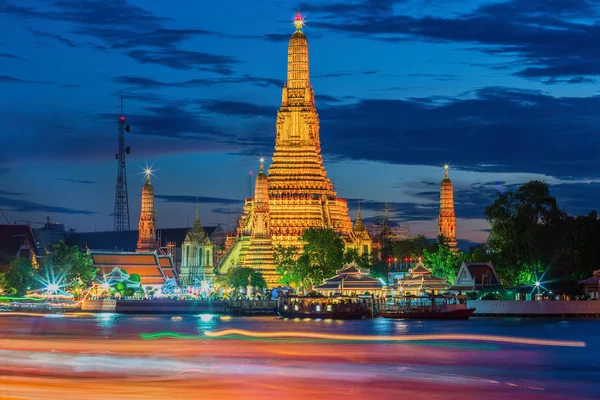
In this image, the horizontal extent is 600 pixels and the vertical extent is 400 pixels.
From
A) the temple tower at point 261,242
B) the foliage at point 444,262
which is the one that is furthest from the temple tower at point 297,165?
the foliage at point 444,262

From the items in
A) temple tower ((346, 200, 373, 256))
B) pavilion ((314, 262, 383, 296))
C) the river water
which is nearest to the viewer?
the river water

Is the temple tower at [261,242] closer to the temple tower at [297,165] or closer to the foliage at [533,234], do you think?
the temple tower at [297,165]

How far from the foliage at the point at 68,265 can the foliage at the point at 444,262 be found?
33.7 meters

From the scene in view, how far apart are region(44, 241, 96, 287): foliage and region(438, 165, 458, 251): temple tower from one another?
1742 inches

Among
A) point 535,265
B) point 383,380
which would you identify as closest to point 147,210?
point 535,265

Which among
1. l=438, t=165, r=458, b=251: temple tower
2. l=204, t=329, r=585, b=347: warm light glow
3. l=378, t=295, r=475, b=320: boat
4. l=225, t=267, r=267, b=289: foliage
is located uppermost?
l=438, t=165, r=458, b=251: temple tower

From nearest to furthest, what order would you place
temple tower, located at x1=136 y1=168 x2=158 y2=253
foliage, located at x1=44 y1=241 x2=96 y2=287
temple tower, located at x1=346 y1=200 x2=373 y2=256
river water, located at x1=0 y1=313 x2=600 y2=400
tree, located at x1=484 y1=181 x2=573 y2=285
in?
river water, located at x1=0 y1=313 x2=600 y2=400 → tree, located at x1=484 y1=181 x2=573 y2=285 → foliage, located at x1=44 y1=241 x2=96 y2=287 → temple tower, located at x1=346 y1=200 x2=373 y2=256 → temple tower, located at x1=136 y1=168 x2=158 y2=253

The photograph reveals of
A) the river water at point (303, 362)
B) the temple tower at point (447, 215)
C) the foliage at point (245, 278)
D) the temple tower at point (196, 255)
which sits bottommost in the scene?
the river water at point (303, 362)

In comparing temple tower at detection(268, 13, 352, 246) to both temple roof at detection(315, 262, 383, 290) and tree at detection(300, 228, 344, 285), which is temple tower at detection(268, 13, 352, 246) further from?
temple roof at detection(315, 262, 383, 290)

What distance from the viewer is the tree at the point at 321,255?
11744 centimetres

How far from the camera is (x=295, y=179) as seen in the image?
433 feet

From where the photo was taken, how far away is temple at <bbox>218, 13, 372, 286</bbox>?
130 meters

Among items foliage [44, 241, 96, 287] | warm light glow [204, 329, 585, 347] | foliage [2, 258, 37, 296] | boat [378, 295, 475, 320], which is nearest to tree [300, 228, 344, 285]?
boat [378, 295, 475, 320]

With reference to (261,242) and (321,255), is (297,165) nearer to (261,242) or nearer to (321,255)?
(261,242)
